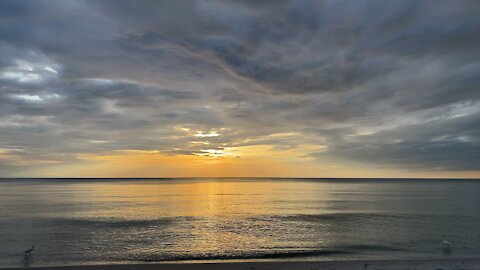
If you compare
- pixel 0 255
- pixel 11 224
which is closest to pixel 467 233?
pixel 0 255

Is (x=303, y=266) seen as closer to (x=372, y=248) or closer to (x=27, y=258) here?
(x=372, y=248)

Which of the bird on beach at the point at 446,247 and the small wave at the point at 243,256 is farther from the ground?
the bird on beach at the point at 446,247

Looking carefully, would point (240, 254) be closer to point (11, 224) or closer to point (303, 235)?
point (303, 235)

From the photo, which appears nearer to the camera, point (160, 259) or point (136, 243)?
point (160, 259)

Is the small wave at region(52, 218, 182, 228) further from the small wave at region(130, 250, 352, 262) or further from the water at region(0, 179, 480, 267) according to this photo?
the small wave at region(130, 250, 352, 262)

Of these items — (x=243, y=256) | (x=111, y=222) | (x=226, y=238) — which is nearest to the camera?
(x=243, y=256)

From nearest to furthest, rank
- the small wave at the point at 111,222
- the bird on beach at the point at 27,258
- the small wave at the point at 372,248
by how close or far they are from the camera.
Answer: the bird on beach at the point at 27,258
the small wave at the point at 372,248
the small wave at the point at 111,222

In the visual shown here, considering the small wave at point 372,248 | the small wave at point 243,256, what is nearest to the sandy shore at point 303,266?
the small wave at point 243,256

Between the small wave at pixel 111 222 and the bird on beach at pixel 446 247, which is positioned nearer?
the bird on beach at pixel 446 247

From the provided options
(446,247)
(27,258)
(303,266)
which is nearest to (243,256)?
(303,266)

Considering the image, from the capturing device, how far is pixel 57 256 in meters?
29.9

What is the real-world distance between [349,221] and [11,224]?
47852 mm

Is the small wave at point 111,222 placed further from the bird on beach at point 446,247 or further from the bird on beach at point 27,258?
the bird on beach at point 446,247

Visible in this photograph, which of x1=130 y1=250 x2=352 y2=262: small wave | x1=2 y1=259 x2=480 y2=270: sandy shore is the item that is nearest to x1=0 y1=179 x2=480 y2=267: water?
x1=130 y1=250 x2=352 y2=262: small wave
